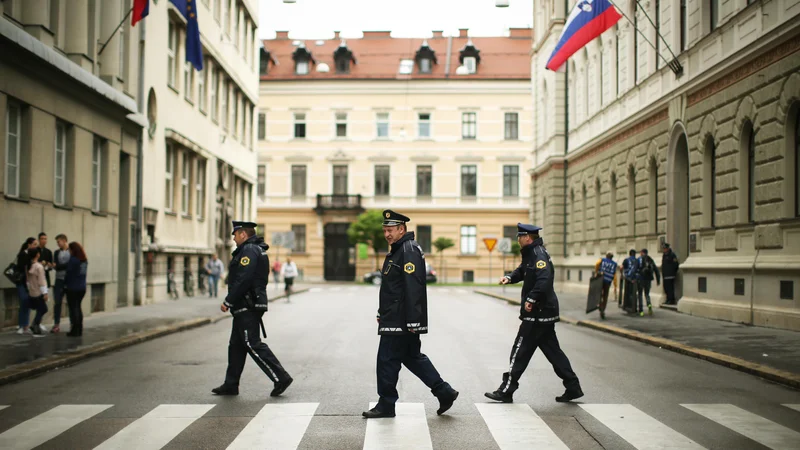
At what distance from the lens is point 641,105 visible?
28.1 m

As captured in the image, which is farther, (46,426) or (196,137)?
(196,137)

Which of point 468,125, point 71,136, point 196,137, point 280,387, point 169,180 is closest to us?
point 280,387

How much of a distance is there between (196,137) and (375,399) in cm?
2658

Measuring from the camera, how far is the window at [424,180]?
6544 centimetres

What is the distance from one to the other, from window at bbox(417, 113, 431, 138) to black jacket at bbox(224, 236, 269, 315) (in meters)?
55.8

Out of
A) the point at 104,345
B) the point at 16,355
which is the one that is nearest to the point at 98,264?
the point at 104,345

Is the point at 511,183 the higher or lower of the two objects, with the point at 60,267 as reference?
higher

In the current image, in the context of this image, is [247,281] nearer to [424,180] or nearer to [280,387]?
[280,387]

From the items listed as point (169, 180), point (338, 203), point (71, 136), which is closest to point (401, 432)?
point (71, 136)

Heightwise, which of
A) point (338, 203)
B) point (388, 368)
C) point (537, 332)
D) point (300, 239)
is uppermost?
point (338, 203)

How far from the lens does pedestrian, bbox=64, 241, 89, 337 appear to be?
1638 centimetres

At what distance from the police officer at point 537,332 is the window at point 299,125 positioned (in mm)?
57161

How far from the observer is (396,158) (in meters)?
65.6

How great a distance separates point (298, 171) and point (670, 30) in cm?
4370
